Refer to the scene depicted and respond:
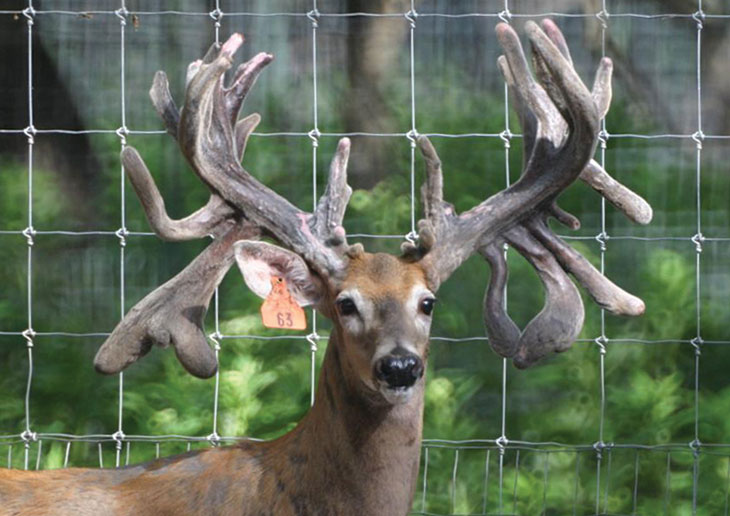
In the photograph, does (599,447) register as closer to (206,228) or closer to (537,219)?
(537,219)

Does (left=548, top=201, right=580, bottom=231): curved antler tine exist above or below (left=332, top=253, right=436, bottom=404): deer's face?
above

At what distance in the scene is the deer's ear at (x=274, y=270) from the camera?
438 centimetres

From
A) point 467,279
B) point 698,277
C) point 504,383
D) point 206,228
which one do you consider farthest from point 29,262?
point 698,277

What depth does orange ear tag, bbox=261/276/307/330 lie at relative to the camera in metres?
4.47

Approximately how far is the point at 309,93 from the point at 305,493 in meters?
3.00

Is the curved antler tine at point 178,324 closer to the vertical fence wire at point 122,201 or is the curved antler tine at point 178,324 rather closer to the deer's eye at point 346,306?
the deer's eye at point 346,306

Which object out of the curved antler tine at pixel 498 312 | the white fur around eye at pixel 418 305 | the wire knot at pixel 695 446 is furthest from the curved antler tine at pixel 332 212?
the wire knot at pixel 695 446

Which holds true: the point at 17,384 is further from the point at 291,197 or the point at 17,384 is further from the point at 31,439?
the point at 291,197

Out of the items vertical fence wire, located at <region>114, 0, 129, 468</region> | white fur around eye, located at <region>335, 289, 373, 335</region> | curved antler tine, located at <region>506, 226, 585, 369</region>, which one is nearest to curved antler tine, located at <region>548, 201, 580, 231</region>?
curved antler tine, located at <region>506, 226, 585, 369</region>

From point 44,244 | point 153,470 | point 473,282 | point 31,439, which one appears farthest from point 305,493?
point 44,244

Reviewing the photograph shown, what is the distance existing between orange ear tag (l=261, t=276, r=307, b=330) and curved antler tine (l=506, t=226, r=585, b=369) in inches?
30.3

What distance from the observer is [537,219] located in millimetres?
4809

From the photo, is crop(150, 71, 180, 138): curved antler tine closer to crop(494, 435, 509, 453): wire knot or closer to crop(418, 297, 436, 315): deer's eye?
crop(418, 297, 436, 315): deer's eye

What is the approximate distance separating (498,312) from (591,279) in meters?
0.33
